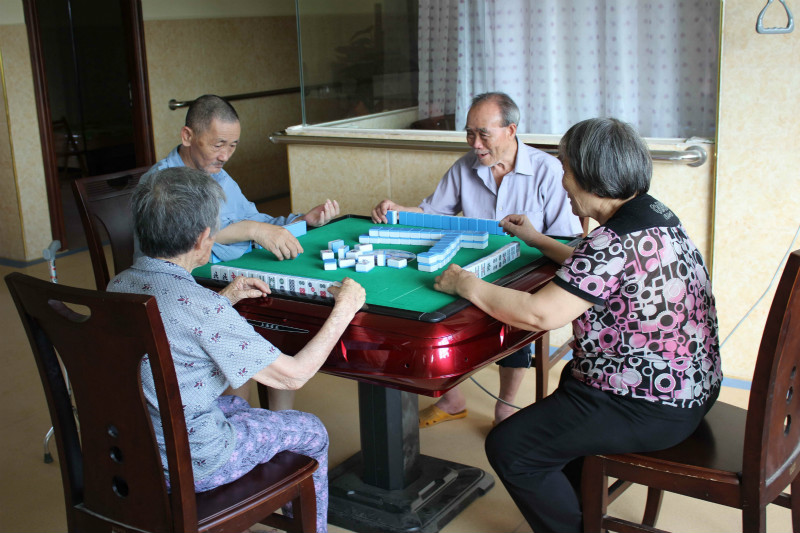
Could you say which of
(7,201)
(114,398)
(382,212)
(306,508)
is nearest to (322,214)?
(382,212)

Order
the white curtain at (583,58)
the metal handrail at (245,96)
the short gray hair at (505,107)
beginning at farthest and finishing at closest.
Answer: the metal handrail at (245,96), the white curtain at (583,58), the short gray hair at (505,107)

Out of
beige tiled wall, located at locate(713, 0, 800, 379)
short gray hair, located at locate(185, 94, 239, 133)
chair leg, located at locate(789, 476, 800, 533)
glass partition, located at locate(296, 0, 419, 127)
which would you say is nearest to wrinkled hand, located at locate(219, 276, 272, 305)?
short gray hair, located at locate(185, 94, 239, 133)

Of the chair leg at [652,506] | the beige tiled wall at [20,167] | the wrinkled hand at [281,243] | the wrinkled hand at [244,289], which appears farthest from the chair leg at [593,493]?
the beige tiled wall at [20,167]

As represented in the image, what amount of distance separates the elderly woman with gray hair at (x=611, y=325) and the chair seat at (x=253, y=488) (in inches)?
19.5

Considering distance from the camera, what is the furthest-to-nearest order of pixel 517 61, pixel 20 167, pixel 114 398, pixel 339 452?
pixel 20 167, pixel 517 61, pixel 339 452, pixel 114 398

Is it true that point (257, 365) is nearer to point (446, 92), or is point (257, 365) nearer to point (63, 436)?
point (63, 436)

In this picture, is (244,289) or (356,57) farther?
(356,57)

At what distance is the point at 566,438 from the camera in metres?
1.97

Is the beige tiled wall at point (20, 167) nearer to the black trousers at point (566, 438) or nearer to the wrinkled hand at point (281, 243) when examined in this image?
the wrinkled hand at point (281, 243)

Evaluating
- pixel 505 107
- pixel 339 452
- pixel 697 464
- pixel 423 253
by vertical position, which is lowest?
pixel 339 452

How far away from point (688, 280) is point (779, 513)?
1088 millimetres

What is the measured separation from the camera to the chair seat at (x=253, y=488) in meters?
1.75

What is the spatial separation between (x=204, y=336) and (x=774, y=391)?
4.07 feet

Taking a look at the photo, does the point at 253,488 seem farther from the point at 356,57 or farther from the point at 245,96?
the point at 245,96
